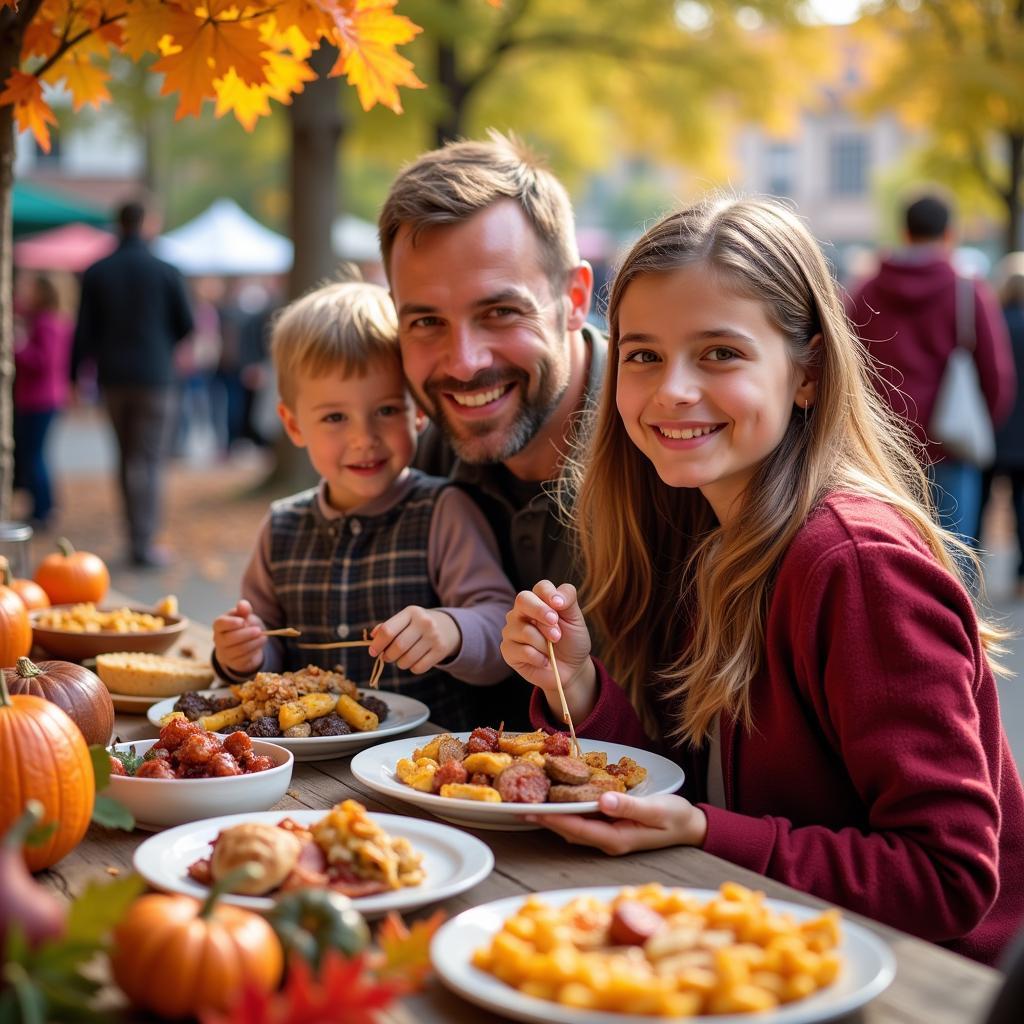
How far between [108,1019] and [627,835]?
815 millimetres

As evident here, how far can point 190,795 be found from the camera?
1966 millimetres

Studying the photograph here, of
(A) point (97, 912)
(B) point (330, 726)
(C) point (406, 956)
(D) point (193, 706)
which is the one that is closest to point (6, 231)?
(D) point (193, 706)

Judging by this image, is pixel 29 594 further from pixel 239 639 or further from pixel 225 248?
pixel 225 248

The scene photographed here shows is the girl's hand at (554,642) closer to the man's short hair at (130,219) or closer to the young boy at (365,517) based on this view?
the young boy at (365,517)

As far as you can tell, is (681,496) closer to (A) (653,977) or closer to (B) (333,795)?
(B) (333,795)

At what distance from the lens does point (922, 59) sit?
1232cm

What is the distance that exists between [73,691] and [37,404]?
9.89 m

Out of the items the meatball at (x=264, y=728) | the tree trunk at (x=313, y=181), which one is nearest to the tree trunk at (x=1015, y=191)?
the tree trunk at (x=313, y=181)

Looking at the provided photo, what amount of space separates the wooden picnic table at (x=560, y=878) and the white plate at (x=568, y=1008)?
3cm

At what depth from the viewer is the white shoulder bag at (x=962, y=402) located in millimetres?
6797

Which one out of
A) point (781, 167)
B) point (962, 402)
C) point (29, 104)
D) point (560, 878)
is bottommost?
point (560, 878)

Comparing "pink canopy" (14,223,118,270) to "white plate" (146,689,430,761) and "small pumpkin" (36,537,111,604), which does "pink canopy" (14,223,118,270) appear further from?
"white plate" (146,689,430,761)

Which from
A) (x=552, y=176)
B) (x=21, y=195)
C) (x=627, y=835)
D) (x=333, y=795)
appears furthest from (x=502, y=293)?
(x=21, y=195)

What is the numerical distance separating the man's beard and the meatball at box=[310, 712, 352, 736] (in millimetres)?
925
